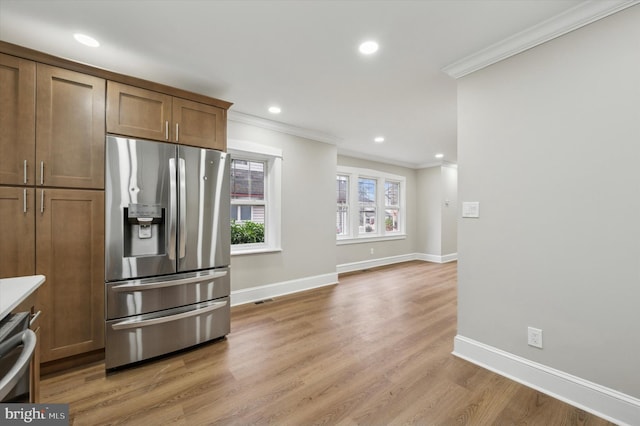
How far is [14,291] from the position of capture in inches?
44.9

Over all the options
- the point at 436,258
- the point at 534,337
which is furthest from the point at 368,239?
the point at 534,337

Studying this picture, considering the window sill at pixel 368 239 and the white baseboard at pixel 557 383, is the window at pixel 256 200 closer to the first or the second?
the window sill at pixel 368 239

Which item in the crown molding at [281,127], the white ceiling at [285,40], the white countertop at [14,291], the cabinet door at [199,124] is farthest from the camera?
the crown molding at [281,127]

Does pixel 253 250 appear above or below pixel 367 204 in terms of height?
below

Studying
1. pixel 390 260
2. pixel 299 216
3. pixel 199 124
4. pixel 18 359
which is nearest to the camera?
pixel 18 359

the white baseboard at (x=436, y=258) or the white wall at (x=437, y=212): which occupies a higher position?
the white wall at (x=437, y=212)

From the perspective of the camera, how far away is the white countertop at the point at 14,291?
3.24 ft

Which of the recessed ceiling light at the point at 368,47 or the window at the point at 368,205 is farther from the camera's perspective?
the window at the point at 368,205

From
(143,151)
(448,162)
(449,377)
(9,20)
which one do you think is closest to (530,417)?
(449,377)

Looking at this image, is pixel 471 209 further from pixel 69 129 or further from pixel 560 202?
pixel 69 129

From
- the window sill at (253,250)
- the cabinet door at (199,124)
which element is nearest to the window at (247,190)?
the window sill at (253,250)

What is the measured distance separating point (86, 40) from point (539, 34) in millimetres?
3311

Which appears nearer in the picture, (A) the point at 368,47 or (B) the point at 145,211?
(A) the point at 368,47

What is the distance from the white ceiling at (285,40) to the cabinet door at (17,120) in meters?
0.32
